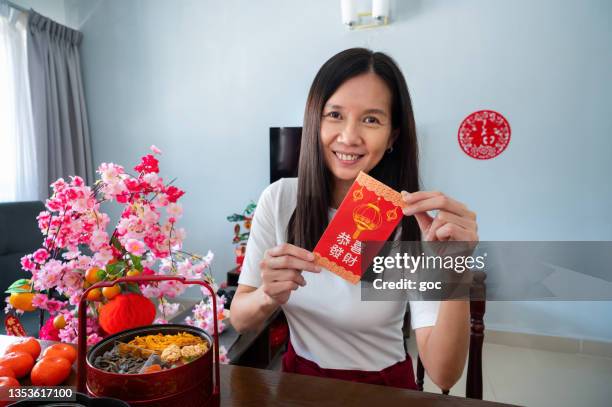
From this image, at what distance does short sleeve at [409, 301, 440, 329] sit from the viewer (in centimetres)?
91

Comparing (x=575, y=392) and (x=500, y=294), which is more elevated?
(x=500, y=294)

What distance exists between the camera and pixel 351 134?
974mm

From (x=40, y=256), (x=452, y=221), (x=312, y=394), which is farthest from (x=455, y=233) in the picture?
(x=40, y=256)

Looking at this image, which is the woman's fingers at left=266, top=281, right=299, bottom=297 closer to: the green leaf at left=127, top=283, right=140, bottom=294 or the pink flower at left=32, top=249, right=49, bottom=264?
the green leaf at left=127, top=283, right=140, bottom=294

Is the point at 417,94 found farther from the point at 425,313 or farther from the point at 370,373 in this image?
the point at 370,373

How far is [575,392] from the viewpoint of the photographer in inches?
82.0

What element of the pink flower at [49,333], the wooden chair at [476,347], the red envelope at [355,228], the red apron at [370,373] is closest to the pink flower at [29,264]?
the pink flower at [49,333]

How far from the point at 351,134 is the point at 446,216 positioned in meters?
0.38

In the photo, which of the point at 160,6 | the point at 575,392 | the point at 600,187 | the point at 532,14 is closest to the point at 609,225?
the point at 600,187

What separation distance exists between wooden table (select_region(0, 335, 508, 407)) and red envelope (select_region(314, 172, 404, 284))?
26cm

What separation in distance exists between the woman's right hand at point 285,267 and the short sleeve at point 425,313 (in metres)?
0.36

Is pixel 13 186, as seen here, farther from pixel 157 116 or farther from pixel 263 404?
pixel 263 404

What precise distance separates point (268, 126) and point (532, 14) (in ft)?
7.26
